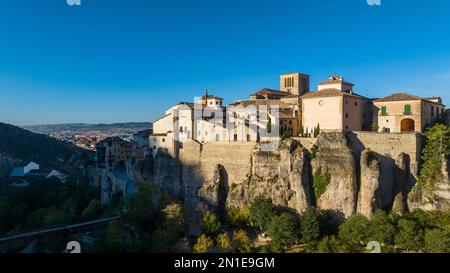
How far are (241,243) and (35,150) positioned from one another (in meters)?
64.1

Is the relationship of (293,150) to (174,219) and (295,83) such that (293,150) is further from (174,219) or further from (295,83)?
(295,83)

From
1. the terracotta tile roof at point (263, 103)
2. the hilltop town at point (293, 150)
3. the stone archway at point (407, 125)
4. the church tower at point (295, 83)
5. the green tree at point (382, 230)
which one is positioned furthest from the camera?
the church tower at point (295, 83)

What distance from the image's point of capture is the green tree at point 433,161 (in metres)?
25.5

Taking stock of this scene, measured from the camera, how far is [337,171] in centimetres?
2753

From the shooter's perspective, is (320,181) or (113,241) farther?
(320,181)

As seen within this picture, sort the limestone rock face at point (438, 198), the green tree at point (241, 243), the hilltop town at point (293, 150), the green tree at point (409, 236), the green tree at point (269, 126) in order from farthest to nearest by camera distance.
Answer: the green tree at point (269, 126) → the hilltop town at point (293, 150) → the green tree at point (241, 243) → the limestone rock face at point (438, 198) → the green tree at point (409, 236)

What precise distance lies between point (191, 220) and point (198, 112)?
9.97 metres

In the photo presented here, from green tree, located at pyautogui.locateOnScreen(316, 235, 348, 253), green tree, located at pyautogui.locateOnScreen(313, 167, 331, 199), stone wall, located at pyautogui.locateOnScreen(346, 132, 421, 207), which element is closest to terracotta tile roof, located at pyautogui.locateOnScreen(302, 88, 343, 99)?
stone wall, located at pyautogui.locateOnScreen(346, 132, 421, 207)

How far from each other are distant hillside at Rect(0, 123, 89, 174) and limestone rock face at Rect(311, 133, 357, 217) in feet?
166

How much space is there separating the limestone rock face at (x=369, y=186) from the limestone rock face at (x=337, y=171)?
0.52 metres

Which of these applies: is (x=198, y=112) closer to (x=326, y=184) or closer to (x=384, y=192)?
(x=326, y=184)

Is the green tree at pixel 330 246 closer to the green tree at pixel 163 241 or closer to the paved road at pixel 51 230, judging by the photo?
the green tree at pixel 163 241

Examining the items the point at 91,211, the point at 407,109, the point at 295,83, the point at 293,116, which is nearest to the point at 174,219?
the point at 91,211

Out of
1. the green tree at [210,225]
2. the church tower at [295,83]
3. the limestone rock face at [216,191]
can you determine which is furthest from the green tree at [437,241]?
the church tower at [295,83]
